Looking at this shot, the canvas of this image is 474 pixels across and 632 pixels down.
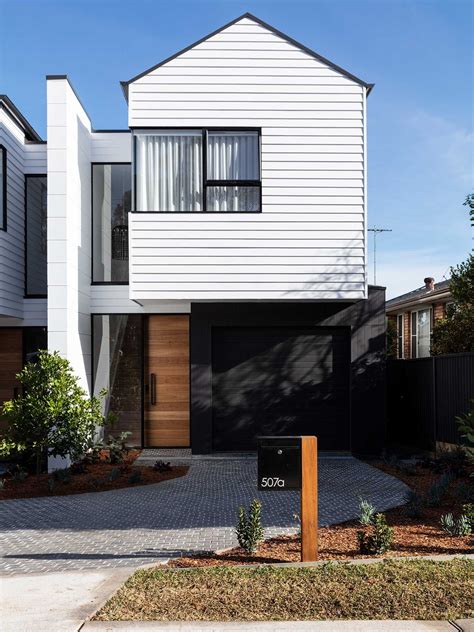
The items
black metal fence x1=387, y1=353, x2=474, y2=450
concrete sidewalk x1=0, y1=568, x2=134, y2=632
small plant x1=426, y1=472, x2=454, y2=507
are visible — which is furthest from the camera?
black metal fence x1=387, y1=353, x2=474, y2=450

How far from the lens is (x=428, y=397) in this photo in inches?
523

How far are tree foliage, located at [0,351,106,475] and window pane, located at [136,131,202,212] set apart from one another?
3.71 metres

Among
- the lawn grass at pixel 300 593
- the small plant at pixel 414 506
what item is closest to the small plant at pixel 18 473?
the lawn grass at pixel 300 593

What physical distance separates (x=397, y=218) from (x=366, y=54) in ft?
45.7

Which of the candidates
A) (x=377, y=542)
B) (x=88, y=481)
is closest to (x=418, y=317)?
(x=88, y=481)

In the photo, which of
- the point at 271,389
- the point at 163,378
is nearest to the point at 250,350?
the point at 271,389

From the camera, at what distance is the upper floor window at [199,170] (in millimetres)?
12047

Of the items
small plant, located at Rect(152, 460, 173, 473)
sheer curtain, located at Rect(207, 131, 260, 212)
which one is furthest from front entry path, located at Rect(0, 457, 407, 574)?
sheer curtain, located at Rect(207, 131, 260, 212)

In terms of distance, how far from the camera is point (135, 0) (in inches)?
381

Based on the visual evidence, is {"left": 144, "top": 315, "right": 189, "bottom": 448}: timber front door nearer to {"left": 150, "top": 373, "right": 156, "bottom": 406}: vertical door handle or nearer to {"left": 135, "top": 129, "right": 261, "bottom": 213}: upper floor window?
{"left": 150, "top": 373, "right": 156, "bottom": 406}: vertical door handle

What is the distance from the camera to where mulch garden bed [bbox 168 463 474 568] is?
240 inches

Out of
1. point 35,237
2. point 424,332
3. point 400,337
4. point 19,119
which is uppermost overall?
point 19,119

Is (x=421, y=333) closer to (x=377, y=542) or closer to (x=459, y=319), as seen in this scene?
(x=459, y=319)

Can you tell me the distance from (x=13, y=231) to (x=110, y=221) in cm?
206
